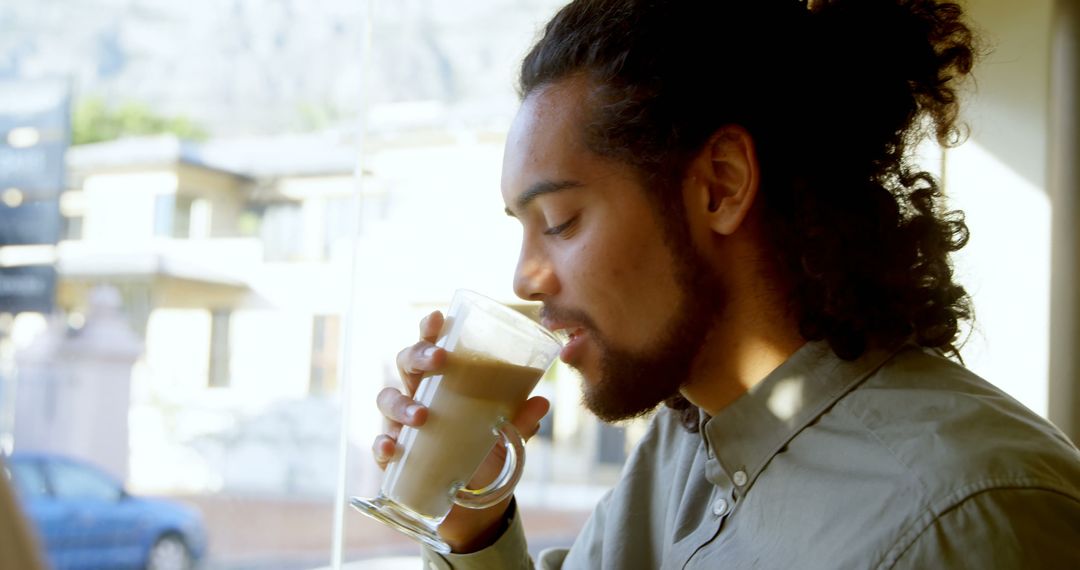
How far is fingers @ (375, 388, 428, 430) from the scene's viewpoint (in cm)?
114

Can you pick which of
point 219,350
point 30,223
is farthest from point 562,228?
point 219,350

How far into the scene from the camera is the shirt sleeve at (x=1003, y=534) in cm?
81

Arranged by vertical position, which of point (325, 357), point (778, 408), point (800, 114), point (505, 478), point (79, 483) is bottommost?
point (79, 483)

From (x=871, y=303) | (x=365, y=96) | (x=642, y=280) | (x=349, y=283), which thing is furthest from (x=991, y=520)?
(x=365, y=96)

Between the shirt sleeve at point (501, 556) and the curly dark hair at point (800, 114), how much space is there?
45 cm

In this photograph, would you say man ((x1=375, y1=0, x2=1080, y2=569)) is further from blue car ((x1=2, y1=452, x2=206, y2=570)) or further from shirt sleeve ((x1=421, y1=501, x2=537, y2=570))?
blue car ((x1=2, y1=452, x2=206, y2=570))

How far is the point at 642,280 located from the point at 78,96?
5.20 metres

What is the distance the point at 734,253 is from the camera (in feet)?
3.89

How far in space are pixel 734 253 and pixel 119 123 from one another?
5.46 metres

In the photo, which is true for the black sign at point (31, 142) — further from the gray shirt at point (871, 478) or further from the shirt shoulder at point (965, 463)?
the shirt shoulder at point (965, 463)

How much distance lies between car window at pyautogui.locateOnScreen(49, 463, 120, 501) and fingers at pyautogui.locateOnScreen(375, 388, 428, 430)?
426 cm

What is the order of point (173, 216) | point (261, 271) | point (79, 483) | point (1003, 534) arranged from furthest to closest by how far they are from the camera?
point (261, 271) → point (173, 216) → point (79, 483) → point (1003, 534)

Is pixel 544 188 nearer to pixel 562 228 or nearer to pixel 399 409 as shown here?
pixel 562 228

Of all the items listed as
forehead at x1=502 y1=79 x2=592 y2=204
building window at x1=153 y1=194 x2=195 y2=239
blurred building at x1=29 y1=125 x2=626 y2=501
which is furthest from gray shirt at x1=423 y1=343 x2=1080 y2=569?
building window at x1=153 y1=194 x2=195 y2=239
